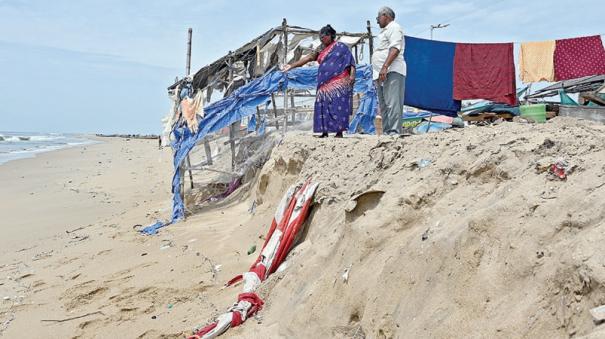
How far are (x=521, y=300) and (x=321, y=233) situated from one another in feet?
6.74

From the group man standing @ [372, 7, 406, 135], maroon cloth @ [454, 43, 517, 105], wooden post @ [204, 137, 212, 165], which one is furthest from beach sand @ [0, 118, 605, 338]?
maroon cloth @ [454, 43, 517, 105]

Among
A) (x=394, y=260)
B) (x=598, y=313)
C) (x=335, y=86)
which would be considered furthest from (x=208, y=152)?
(x=598, y=313)

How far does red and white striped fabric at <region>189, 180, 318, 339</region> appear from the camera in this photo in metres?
3.46

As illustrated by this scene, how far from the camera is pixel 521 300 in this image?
2.00m

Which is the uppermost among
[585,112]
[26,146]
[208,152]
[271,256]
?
[585,112]

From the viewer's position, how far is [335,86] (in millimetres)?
6250

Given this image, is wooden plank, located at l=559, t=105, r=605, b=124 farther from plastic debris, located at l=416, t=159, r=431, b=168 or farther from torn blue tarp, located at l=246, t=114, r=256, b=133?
plastic debris, located at l=416, t=159, r=431, b=168

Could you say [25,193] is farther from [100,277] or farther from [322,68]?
[322,68]

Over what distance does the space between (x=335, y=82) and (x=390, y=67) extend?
845 mm

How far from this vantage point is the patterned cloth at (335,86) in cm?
616

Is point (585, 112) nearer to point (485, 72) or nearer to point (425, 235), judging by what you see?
point (485, 72)

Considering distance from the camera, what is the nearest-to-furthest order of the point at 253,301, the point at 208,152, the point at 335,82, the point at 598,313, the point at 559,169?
the point at 598,313 < the point at 559,169 < the point at 253,301 < the point at 335,82 < the point at 208,152

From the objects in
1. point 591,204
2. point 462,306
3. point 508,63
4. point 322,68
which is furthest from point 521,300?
point 508,63

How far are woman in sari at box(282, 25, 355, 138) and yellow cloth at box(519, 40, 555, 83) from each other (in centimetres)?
550
